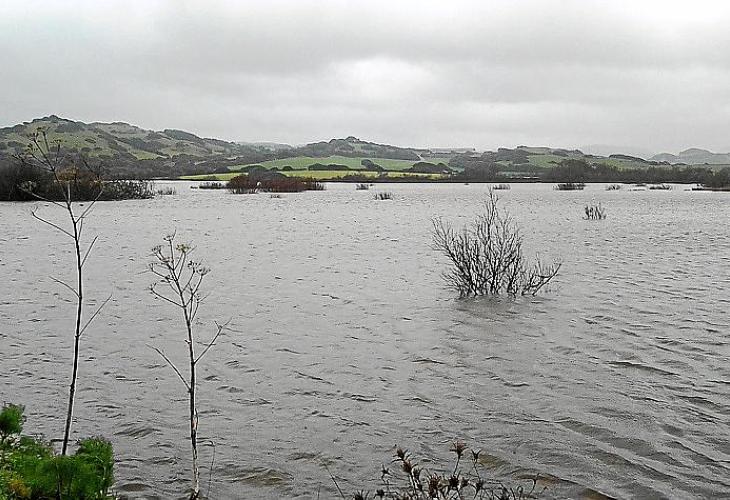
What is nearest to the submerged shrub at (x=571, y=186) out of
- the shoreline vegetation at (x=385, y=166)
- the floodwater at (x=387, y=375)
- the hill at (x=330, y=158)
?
the shoreline vegetation at (x=385, y=166)

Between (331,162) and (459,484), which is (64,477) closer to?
(459,484)

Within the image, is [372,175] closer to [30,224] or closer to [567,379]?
[30,224]

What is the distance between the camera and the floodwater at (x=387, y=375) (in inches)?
266

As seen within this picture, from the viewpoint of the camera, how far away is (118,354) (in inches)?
420

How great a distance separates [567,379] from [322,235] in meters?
21.7

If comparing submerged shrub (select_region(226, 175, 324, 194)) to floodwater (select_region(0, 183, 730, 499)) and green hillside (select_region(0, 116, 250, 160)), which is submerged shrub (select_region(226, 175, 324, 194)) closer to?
green hillside (select_region(0, 116, 250, 160))

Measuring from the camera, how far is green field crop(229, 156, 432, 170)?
106 m

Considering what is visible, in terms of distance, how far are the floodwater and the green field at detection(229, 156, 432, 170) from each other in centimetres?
8642

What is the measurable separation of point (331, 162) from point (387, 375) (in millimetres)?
103007

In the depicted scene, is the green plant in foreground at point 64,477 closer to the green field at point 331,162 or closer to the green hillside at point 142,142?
the green hillside at point 142,142

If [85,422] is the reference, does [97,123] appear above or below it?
above

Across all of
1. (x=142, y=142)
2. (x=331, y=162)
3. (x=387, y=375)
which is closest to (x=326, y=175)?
(x=331, y=162)

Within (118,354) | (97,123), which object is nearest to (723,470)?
(118,354)

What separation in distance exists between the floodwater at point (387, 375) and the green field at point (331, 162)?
86420 mm
